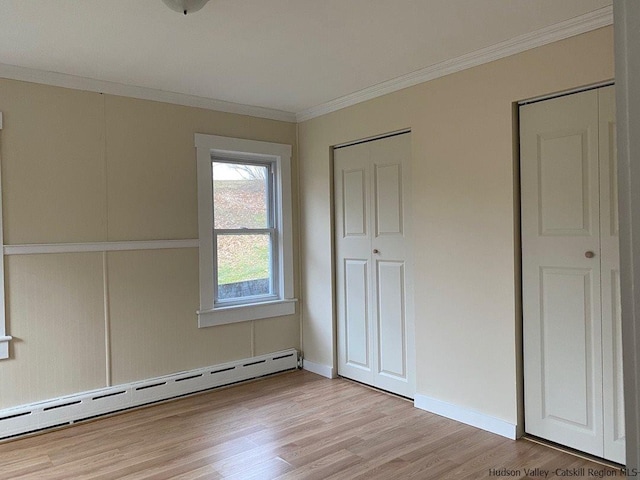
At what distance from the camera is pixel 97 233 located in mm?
3408

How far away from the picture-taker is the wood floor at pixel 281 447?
256 cm

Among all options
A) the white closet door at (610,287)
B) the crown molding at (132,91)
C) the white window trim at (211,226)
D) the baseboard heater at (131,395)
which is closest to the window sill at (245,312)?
the white window trim at (211,226)

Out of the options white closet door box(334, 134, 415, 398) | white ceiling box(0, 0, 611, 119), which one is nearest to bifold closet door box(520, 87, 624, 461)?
white ceiling box(0, 0, 611, 119)

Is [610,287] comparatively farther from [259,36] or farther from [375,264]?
[259,36]

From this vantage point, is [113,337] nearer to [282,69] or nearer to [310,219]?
[310,219]

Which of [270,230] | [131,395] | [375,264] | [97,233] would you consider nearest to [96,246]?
[97,233]

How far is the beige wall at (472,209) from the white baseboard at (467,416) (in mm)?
38

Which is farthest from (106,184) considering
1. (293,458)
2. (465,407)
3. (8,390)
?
(465,407)

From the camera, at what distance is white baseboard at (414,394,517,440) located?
293 cm

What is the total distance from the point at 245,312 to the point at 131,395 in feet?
3.59

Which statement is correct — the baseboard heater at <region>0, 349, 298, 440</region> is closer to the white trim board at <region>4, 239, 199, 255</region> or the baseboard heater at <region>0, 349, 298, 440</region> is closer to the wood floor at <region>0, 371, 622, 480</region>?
the wood floor at <region>0, 371, 622, 480</region>

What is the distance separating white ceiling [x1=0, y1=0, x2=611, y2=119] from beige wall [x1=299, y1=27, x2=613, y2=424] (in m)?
0.21

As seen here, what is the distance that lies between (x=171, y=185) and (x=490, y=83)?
2437 millimetres

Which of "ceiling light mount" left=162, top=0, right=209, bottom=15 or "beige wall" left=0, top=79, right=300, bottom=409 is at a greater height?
"ceiling light mount" left=162, top=0, right=209, bottom=15
